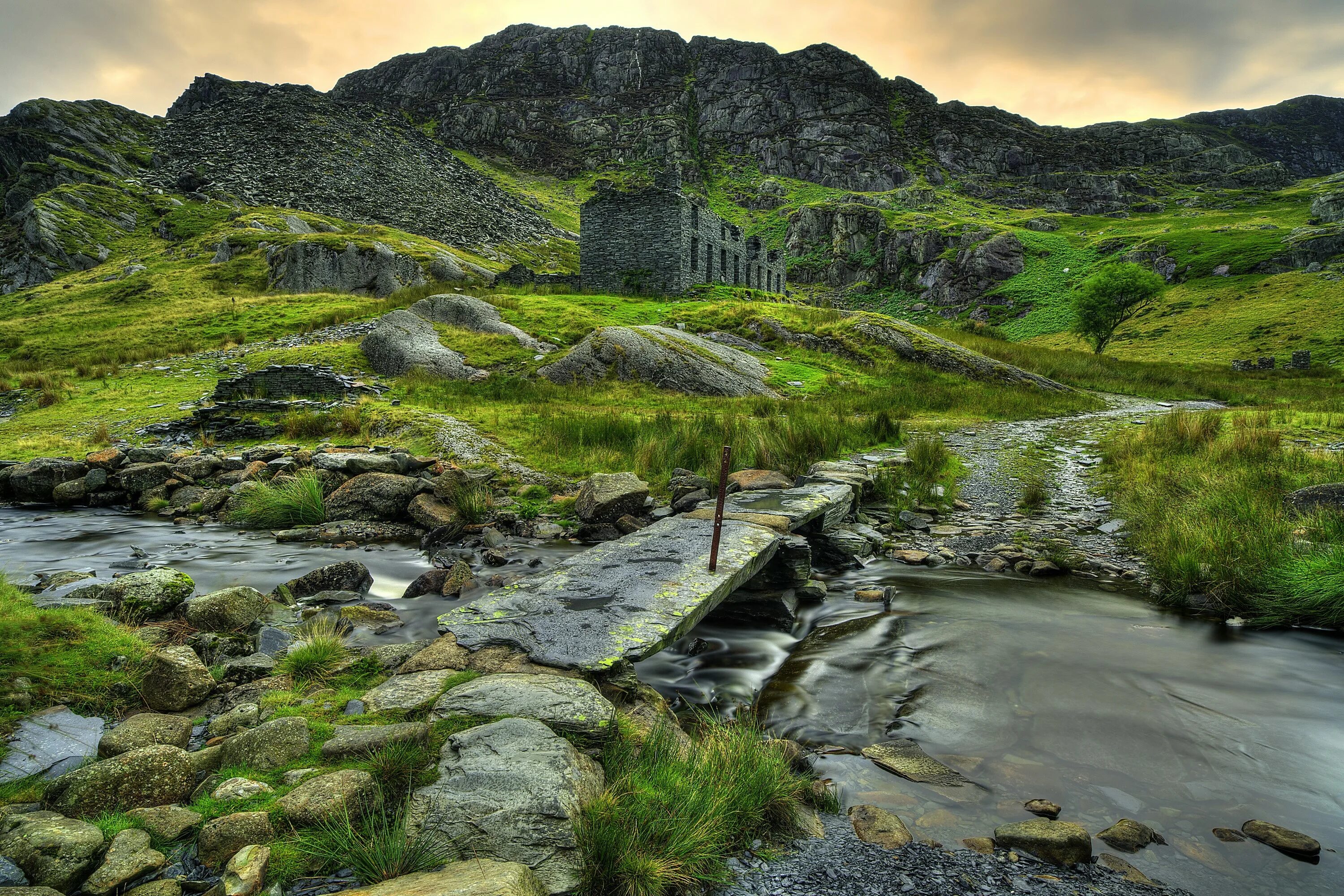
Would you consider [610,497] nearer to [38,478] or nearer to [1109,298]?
[38,478]

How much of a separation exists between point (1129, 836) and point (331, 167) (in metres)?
72.5

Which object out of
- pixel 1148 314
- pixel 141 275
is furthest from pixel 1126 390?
pixel 141 275

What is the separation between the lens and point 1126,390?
24453mm

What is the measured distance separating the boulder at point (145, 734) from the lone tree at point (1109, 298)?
5285 cm

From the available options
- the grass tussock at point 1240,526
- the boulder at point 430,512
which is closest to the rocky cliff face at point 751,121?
the grass tussock at point 1240,526

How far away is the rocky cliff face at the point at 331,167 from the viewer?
185ft

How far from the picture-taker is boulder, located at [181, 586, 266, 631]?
4.90m

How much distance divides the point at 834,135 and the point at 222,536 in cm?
14347

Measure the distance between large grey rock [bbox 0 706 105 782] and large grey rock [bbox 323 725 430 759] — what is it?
47.3 inches

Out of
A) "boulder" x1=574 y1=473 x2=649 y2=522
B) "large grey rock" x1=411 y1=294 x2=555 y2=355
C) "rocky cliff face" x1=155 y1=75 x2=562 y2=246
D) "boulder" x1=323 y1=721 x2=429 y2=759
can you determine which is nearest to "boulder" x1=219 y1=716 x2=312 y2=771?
"boulder" x1=323 y1=721 x2=429 y2=759

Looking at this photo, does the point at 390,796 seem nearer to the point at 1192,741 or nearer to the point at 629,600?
the point at 629,600

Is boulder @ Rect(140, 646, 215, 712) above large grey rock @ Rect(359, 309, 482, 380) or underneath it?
underneath

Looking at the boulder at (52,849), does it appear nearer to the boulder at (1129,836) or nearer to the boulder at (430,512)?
the boulder at (1129,836)

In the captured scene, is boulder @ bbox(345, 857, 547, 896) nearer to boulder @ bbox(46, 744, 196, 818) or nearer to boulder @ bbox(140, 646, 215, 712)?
boulder @ bbox(46, 744, 196, 818)
